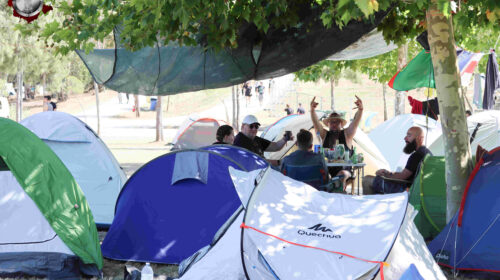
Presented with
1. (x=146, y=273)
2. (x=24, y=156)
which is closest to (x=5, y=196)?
(x=24, y=156)

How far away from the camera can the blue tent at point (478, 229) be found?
5656mm

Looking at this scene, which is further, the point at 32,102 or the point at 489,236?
the point at 32,102

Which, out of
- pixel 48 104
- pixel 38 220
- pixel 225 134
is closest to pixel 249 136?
pixel 225 134

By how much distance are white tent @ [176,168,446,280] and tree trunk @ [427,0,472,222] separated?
1379 millimetres

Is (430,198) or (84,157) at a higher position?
(84,157)

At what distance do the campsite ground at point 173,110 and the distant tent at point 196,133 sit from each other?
1.36 meters

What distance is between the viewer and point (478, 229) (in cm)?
573

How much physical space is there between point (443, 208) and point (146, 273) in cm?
359

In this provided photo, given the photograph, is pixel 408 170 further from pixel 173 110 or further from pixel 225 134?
pixel 173 110

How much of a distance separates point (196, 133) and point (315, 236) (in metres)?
13.9

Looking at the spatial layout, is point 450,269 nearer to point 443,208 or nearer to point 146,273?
point 443,208

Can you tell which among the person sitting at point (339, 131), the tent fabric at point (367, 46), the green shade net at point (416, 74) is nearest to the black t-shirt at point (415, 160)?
the tent fabric at point (367, 46)

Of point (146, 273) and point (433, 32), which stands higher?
point (433, 32)

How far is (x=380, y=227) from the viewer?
14.2ft
